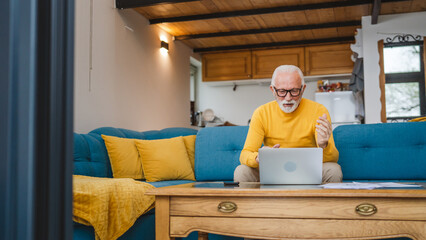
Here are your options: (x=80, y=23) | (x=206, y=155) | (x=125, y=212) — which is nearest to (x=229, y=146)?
(x=206, y=155)

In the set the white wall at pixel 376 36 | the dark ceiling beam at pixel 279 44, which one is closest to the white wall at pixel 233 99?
the dark ceiling beam at pixel 279 44

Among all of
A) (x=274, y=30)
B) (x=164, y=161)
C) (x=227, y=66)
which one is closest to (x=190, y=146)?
(x=164, y=161)

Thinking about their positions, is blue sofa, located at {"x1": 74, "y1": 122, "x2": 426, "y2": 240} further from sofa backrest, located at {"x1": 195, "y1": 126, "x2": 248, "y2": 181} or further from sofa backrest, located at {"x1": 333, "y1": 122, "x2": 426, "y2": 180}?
sofa backrest, located at {"x1": 195, "y1": 126, "x2": 248, "y2": 181}

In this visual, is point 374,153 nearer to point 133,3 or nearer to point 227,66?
point 133,3

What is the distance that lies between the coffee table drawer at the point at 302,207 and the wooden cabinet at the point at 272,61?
530 cm

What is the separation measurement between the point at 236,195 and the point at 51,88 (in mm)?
1109

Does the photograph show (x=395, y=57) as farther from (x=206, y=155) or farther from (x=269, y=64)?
(x=206, y=155)

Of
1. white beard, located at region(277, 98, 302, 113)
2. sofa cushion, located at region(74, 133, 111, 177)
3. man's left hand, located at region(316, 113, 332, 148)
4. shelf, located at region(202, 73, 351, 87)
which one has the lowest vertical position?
sofa cushion, located at region(74, 133, 111, 177)

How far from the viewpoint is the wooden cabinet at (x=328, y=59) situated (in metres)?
6.36

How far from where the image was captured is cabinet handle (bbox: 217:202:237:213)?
146cm

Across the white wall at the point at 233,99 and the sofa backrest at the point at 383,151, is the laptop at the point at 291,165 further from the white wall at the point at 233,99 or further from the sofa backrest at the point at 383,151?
the white wall at the point at 233,99

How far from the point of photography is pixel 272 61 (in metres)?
6.68

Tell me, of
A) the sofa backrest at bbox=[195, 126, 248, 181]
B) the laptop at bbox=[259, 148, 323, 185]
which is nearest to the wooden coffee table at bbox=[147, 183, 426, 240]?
the laptop at bbox=[259, 148, 323, 185]

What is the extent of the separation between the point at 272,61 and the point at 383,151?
4146 millimetres
